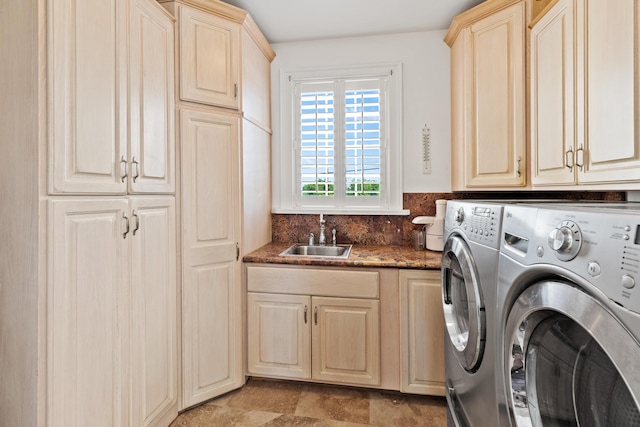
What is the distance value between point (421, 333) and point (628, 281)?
1.47 meters

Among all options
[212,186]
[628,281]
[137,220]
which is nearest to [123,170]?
[137,220]

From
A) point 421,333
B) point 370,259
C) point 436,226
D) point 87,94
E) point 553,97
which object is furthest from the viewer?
point 436,226

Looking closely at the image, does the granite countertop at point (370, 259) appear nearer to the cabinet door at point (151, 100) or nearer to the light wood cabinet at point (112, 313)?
the light wood cabinet at point (112, 313)

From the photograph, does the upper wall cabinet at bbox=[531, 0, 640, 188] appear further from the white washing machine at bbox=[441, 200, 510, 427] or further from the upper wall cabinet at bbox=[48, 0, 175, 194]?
the upper wall cabinet at bbox=[48, 0, 175, 194]

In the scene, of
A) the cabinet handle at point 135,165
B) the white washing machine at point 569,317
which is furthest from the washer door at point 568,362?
the cabinet handle at point 135,165

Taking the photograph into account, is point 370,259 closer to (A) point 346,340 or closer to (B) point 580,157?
(A) point 346,340

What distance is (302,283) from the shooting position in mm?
1946

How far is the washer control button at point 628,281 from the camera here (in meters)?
0.49

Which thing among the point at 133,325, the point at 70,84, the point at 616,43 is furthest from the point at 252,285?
the point at 616,43

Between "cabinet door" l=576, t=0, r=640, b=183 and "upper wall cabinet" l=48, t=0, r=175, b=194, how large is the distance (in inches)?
77.5

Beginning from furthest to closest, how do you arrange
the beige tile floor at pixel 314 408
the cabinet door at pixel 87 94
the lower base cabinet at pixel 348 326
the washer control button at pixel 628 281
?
the lower base cabinet at pixel 348 326 < the beige tile floor at pixel 314 408 < the cabinet door at pixel 87 94 < the washer control button at pixel 628 281

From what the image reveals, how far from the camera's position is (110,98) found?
130cm

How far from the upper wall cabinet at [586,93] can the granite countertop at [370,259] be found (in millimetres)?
762

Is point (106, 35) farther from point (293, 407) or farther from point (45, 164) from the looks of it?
point (293, 407)
